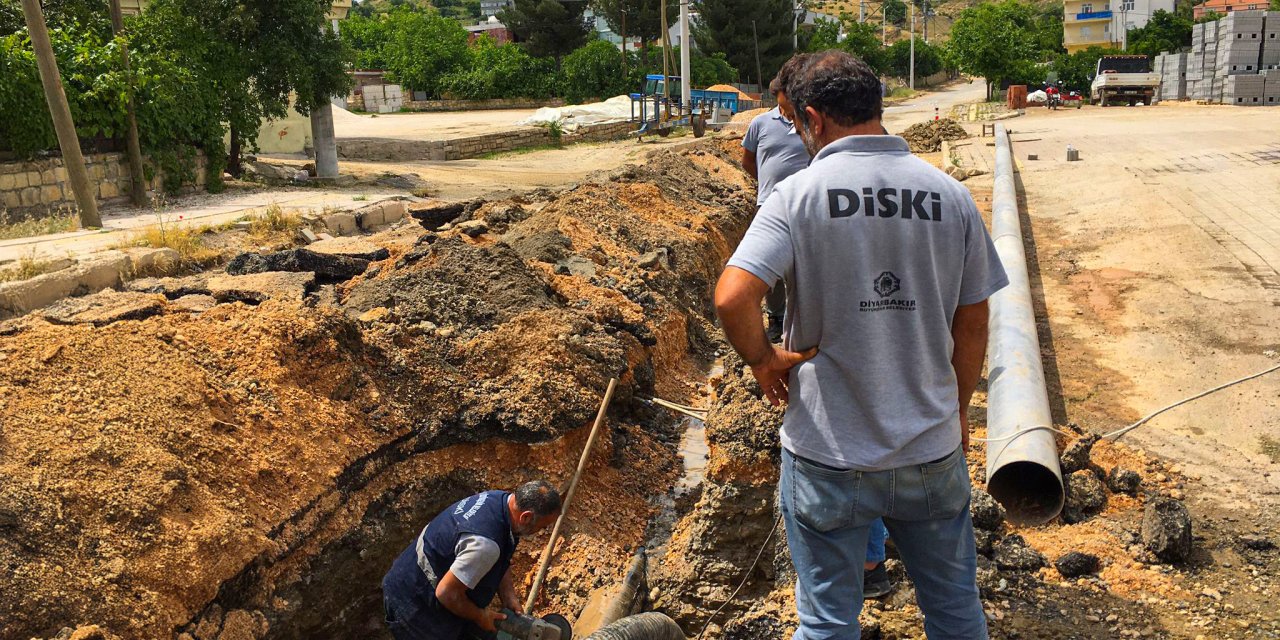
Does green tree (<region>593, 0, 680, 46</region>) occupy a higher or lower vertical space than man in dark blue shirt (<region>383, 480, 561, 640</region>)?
higher

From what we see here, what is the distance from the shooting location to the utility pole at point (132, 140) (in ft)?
40.6

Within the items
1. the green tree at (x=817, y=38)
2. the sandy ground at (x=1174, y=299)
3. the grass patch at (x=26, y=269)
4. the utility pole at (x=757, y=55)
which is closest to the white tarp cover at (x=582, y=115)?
the sandy ground at (x=1174, y=299)

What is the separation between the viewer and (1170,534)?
154 inches

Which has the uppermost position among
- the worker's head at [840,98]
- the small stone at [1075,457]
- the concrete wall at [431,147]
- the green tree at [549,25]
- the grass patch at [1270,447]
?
the green tree at [549,25]

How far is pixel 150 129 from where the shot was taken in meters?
13.1

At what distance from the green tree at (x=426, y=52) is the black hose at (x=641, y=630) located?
4048 centimetres

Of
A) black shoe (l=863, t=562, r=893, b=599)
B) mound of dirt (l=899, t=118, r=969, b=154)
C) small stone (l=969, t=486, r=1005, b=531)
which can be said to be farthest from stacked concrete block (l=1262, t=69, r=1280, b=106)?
black shoe (l=863, t=562, r=893, b=599)

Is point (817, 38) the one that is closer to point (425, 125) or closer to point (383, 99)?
point (383, 99)

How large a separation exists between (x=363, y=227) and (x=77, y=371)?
7725mm

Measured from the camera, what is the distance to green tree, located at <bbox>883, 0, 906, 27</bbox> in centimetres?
10601

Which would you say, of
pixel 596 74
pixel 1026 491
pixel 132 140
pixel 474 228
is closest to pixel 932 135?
pixel 474 228

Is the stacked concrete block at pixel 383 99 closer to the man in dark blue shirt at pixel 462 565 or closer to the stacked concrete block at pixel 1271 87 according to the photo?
the stacked concrete block at pixel 1271 87

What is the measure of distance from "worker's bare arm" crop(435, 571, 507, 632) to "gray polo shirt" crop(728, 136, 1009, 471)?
191 cm

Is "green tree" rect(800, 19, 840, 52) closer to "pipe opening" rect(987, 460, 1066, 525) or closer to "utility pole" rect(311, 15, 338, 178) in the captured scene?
"utility pole" rect(311, 15, 338, 178)
